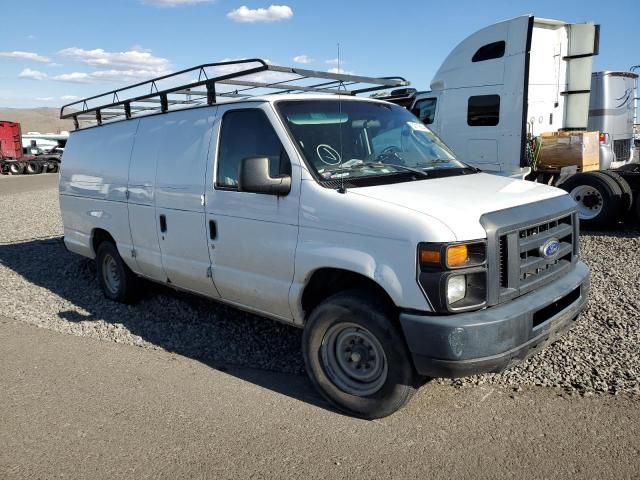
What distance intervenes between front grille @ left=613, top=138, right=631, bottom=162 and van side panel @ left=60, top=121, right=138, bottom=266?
12.7 m

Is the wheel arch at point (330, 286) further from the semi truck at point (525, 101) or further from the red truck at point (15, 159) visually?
the red truck at point (15, 159)

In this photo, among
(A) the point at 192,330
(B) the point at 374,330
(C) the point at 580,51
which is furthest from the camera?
(C) the point at 580,51

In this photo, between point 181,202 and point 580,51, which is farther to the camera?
point 580,51

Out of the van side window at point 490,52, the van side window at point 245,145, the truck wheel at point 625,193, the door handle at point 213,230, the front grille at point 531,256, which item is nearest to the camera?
the front grille at point 531,256

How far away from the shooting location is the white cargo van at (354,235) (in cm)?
324

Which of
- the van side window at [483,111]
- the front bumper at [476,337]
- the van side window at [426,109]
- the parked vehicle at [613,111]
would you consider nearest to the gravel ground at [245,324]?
the front bumper at [476,337]

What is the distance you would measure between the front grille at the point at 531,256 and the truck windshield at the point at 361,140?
0.92 meters

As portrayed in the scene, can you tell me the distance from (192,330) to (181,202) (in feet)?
4.37

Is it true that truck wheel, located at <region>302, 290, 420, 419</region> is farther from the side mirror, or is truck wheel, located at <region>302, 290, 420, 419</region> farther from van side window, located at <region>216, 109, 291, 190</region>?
van side window, located at <region>216, 109, 291, 190</region>

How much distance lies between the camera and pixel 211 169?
459cm

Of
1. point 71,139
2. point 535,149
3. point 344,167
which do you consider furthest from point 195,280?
point 535,149

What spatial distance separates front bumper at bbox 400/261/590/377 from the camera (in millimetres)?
3158

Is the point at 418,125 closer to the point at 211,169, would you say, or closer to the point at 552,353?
the point at 211,169

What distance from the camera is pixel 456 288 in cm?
325
